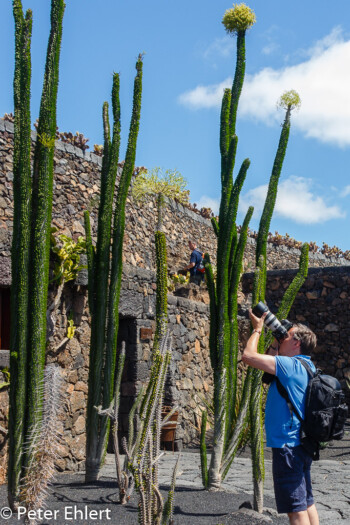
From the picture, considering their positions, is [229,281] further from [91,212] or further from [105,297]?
[91,212]

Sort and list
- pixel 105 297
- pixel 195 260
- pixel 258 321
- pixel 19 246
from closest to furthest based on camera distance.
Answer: pixel 258 321
pixel 19 246
pixel 105 297
pixel 195 260

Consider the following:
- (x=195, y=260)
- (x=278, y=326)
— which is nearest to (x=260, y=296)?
(x=278, y=326)

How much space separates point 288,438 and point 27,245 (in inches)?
81.7

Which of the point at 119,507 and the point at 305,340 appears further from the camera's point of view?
the point at 119,507

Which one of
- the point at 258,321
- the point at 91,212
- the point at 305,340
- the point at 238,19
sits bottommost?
the point at 305,340

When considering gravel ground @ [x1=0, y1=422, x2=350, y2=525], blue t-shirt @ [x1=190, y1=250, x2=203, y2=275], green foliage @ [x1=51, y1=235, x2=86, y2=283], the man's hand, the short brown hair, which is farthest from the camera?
blue t-shirt @ [x1=190, y1=250, x2=203, y2=275]

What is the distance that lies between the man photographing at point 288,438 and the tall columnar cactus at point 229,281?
151 cm


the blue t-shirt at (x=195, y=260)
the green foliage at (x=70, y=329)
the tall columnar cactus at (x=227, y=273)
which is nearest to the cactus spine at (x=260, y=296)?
the tall columnar cactus at (x=227, y=273)

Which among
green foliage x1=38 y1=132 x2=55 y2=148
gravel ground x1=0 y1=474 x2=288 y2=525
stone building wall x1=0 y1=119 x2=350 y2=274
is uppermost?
stone building wall x1=0 y1=119 x2=350 y2=274

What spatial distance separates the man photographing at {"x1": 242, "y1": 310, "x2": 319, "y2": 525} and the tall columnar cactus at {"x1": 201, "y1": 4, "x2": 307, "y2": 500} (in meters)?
1.51

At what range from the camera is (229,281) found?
5051 millimetres

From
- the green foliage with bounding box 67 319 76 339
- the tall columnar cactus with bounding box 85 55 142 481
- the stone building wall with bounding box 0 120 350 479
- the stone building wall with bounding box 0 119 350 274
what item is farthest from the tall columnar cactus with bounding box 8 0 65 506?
the stone building wall with bounding box 0 119 350 274

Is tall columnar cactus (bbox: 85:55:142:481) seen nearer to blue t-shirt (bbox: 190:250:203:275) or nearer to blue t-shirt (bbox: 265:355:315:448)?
blue t-shirt (bbox: 265:355:315:448)

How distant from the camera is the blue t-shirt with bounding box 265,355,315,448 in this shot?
9.61ft
